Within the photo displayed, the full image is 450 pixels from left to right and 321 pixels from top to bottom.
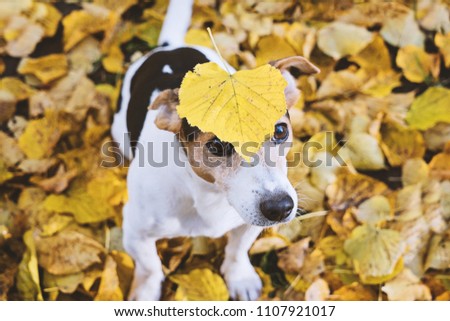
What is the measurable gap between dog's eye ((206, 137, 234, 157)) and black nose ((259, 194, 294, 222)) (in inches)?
5.4

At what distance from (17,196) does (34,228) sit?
0.42 ft

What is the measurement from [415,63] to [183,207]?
99 centimetres

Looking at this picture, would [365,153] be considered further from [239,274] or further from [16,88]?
[16,88]

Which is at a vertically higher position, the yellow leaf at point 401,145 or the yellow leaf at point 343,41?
the yellow leaf at point 343,41

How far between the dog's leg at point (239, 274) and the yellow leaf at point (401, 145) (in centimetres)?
55

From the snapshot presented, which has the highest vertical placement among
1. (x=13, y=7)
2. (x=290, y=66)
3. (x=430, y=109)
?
(x=290, y=66)

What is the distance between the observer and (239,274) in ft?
5.49

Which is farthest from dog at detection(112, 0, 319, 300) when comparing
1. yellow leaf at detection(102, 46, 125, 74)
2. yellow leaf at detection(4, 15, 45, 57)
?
yellow leaf at detection(4, 15, 45, 57)

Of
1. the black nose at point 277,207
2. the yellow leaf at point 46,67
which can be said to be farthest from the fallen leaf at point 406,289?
the yellow leaf at point 46,67

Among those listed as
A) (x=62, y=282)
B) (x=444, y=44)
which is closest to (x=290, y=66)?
(x=444, y=44)

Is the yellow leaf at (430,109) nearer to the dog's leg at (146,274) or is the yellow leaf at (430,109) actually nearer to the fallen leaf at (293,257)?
the fallen leaf at (293,257)

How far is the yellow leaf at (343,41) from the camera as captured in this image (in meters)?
1.90
